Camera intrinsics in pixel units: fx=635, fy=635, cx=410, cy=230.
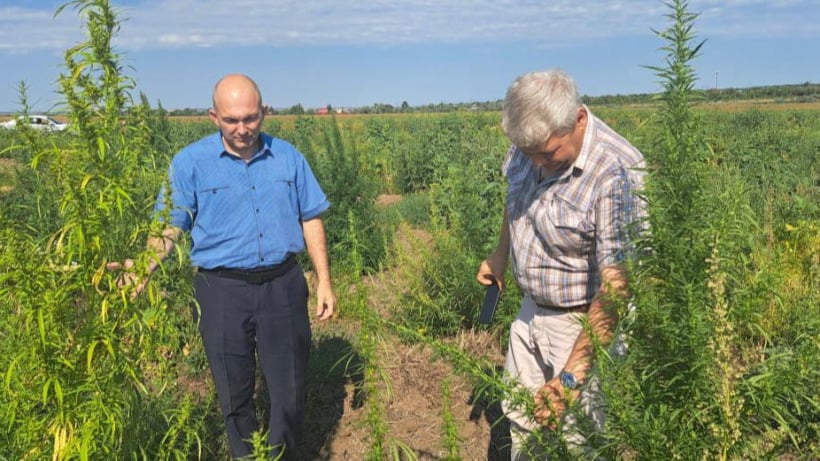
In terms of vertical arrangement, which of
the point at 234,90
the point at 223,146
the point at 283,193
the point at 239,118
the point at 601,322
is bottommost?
the point at 601,322

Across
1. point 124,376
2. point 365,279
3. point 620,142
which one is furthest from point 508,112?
point 365,279

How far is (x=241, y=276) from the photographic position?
337cm

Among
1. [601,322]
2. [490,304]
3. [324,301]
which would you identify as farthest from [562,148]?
[324,301]

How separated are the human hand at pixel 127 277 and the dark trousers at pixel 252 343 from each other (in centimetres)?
124

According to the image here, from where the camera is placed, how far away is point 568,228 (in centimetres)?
255

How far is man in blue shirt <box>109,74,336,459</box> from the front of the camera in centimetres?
334

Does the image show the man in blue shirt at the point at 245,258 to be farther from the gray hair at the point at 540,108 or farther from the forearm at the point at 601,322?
the forearm at the point at 601,322

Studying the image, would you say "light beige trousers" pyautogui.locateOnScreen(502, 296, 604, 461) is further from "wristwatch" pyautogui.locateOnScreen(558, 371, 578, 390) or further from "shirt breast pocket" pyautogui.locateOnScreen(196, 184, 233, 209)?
"shirt breast pocket" pyautogui.locateOnScreen(196, 184, 233, 209)

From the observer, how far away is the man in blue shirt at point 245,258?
11.0 ft

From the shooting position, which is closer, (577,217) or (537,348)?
(577,217)

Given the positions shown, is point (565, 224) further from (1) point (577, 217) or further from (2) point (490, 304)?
(2) point (490, 304)

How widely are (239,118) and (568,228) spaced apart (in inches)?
68.1

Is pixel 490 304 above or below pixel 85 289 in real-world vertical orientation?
below

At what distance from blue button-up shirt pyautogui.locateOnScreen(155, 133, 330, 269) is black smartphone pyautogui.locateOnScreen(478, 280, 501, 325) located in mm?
1088
